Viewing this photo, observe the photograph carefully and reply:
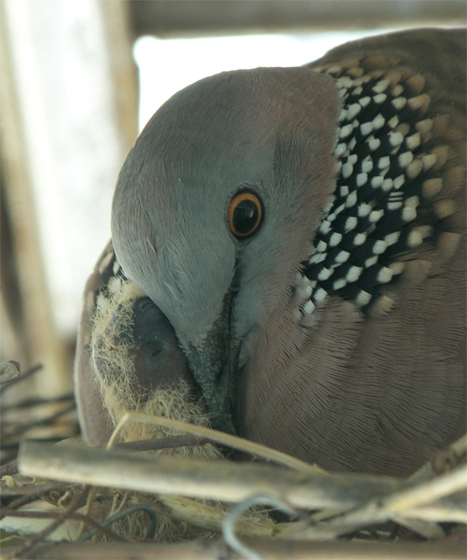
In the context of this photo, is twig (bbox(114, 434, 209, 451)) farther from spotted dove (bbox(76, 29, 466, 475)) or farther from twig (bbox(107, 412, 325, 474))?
spotted dove (bbox(76, 29, 466, 475))

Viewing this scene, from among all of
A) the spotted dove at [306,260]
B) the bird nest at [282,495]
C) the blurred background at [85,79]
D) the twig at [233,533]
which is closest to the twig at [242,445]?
the bird nest at [282,495]

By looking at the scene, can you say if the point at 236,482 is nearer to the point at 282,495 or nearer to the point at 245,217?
the point at 282,495

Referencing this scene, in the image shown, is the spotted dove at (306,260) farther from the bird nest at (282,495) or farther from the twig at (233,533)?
the twig at (233,533)

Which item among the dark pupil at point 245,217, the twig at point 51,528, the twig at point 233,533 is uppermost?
the dark pupil at point 245,217

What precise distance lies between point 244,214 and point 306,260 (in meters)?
0.12

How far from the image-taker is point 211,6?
1.57m

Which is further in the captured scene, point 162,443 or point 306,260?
point 306,260

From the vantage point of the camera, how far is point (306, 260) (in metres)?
0.88

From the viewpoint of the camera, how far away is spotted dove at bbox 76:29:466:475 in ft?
2.56

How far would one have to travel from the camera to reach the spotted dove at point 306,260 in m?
0.78

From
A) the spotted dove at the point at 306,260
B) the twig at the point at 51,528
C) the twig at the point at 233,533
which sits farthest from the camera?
the spotted dove at the point at 306,260

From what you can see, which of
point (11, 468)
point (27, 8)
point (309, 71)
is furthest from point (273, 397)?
point (27, 8)

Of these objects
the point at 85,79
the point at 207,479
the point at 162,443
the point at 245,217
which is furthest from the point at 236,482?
the point at 85,79

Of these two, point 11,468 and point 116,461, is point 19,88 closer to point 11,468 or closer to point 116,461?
point 11,468
